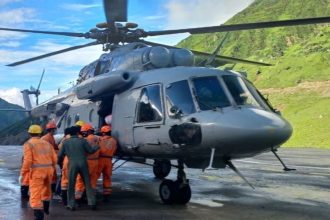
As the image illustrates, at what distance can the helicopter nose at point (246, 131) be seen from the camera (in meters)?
8.11

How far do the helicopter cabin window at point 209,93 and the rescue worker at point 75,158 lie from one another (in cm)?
229

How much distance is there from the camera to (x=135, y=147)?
999 cm

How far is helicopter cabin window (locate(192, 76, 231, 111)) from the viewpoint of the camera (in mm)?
8672

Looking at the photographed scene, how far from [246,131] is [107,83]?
3.71m

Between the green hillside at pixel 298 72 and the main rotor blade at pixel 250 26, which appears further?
the green hillside at pixel 298 72

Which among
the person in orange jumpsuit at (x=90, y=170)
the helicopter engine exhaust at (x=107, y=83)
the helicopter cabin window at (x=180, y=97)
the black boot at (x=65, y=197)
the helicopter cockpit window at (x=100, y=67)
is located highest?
the helicopter cockpit window at (x=100, y=67)

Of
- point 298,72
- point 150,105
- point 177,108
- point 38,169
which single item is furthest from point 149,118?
point 298,72

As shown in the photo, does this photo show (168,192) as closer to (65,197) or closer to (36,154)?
(65,197)

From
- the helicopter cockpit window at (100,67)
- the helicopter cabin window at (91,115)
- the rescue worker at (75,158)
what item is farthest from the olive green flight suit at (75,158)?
the helicopter cockpit window at (100,67)

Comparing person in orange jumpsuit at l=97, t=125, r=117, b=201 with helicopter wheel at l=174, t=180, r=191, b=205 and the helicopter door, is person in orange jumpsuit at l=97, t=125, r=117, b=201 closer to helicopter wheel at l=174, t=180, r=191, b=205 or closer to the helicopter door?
the helicopter door

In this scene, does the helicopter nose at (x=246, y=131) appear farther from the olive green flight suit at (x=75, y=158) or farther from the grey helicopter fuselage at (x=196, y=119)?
the olive green flight suit at (x=75, y=158)

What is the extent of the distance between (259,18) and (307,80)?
2987 inches

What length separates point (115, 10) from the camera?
37.0 ft

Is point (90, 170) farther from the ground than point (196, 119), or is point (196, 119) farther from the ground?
point (196, 119)
